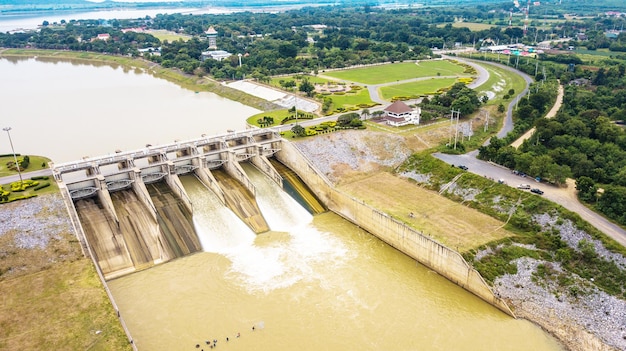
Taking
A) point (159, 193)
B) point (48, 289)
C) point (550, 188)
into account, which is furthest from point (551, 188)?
point (48, 289)

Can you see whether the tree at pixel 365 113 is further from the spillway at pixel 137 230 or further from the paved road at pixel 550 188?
the spillway at pixel 137 230

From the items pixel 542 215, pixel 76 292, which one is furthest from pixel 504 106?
pixel 76 292

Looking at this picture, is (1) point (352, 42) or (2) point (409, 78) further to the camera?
(1) point (352, 42)

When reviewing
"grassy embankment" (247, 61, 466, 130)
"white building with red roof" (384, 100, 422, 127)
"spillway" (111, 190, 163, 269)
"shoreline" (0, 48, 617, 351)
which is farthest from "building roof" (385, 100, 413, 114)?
"spillway" (111, 190, 163, 269)

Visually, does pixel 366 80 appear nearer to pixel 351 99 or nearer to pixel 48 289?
pixel 351 99

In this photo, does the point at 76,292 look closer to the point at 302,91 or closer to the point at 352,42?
the point at 302,91

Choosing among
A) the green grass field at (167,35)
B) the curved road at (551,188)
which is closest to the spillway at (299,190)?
the curved road at (551,188)

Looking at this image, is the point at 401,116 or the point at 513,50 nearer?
the point at 401,116
